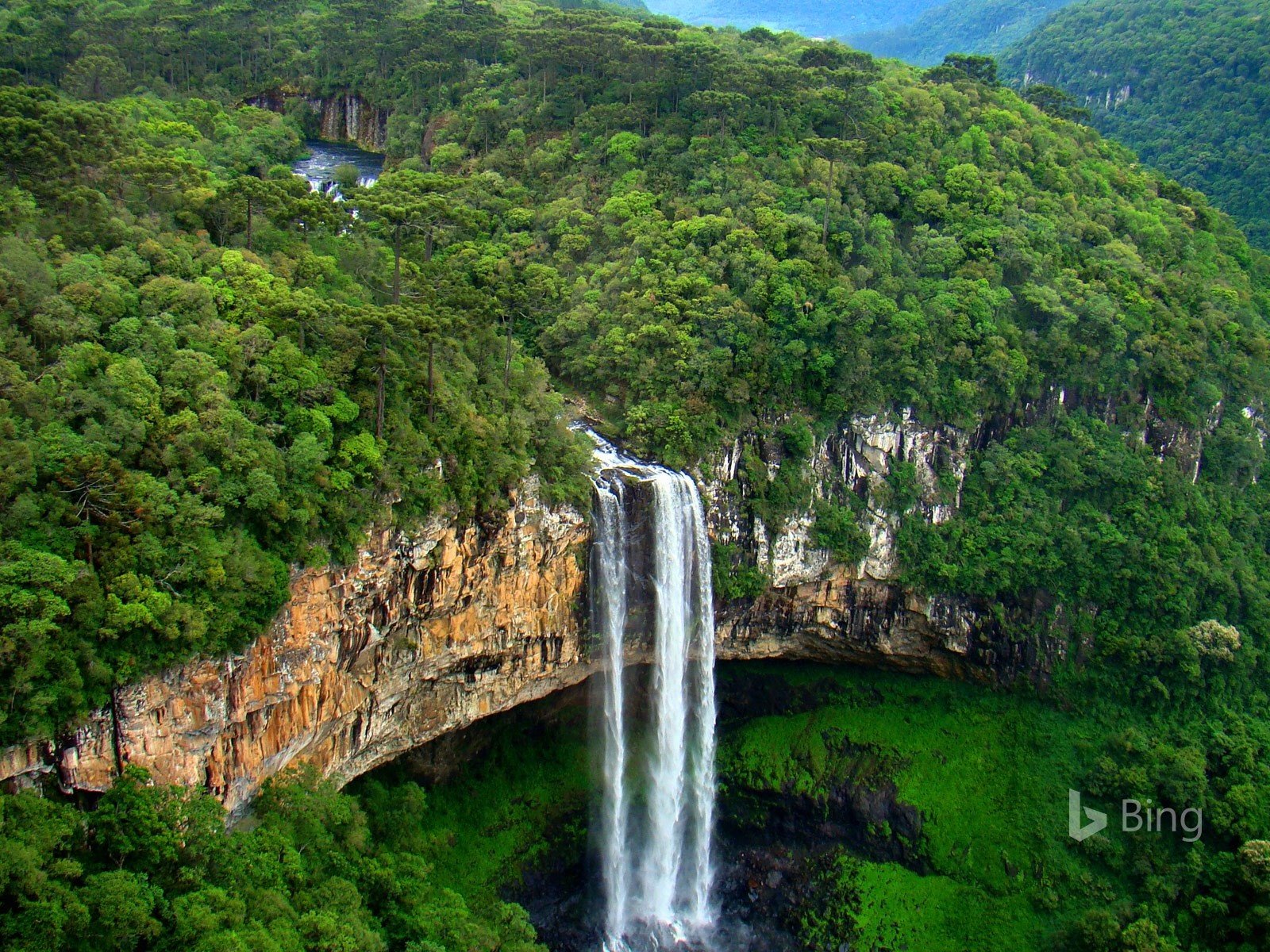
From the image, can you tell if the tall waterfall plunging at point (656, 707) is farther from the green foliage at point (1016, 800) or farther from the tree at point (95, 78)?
the tree at point (95, 78)

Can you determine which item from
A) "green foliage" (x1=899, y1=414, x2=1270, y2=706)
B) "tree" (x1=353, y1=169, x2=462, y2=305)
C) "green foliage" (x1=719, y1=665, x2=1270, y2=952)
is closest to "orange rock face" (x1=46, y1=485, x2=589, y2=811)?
"tree" (x1=353, y1=169, x2=462, y2=305)

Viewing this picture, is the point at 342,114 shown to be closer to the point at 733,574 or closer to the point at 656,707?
the point at 733,574

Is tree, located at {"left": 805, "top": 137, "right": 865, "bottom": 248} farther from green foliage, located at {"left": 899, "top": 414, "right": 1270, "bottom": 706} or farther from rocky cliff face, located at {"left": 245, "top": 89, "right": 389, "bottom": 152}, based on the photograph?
rocky cliff face, located at {"left": 245, "top": 89, "right": 389, "bottom": 152}

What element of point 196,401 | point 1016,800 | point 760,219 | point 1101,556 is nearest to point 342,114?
point 760,219

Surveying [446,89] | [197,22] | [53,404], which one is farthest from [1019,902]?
[197,22]

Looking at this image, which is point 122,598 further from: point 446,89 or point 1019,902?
point 446,89

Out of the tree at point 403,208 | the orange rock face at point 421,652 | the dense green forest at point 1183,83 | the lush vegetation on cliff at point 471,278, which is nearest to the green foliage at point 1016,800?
the orange rock face at point 421,652
